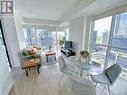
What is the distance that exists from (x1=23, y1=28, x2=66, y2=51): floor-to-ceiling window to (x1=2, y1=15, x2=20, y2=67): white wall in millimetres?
2673

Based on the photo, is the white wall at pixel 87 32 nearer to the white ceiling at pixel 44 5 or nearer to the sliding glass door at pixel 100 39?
A: the sliding glass door at pixel 100 39

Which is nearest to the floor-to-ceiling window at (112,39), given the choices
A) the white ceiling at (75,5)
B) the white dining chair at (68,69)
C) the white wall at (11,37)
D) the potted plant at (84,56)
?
the white ceiling at (75,5)

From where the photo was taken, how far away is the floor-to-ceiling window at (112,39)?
2.36m

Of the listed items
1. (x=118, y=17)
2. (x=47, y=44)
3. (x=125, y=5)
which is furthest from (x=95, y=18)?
(x=47, y=44)

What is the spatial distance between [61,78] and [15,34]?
2354mm

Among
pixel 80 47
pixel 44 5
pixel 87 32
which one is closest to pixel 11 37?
pixel 44 5

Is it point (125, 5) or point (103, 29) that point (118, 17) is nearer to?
point (125, 5)

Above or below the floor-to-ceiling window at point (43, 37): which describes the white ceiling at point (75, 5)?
above

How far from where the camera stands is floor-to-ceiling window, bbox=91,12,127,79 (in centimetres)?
236

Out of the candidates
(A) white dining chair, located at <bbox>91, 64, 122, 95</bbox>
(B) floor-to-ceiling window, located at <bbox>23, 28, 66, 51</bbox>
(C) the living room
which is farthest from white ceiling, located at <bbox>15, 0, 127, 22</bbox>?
(B) floor-to-ceiling window, located at <bbox>23, 28, 66, 51</bbox>

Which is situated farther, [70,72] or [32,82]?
[32,82]

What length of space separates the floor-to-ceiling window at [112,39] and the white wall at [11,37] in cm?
325

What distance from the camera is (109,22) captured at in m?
2.64

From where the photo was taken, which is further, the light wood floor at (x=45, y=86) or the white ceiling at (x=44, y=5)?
the white ceiling at (x=44, y=5)
